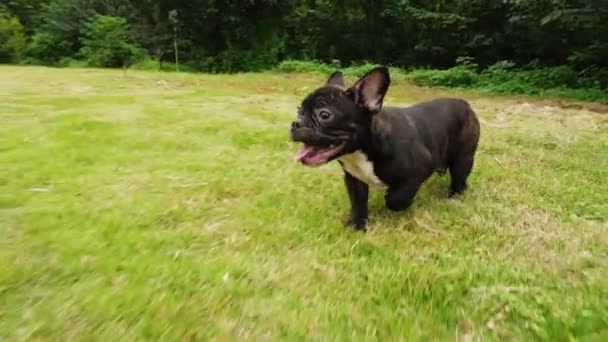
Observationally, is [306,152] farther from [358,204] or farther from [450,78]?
[450,78]

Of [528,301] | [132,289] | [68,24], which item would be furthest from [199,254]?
[68,24]

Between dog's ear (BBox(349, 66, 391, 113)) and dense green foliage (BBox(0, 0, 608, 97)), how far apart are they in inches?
515

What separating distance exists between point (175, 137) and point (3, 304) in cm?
382

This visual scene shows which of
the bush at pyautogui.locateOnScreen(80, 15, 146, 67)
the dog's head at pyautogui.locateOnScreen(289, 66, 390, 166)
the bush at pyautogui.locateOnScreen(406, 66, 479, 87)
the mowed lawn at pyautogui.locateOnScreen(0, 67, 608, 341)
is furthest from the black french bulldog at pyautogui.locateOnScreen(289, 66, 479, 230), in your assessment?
the bush at pyautogui.locateOnScreen(80, 15, 146, 67)

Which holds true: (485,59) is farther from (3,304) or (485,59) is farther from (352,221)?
(3,304)

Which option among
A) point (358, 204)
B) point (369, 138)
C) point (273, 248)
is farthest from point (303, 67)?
point (273, 248)

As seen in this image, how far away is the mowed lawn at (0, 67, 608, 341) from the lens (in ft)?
6.72

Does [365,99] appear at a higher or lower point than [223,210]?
higher

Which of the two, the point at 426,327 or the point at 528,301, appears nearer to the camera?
the point at 426,327

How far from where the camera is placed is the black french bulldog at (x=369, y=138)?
2855mm

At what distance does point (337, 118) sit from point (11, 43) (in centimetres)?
3276

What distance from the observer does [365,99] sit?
290 cm

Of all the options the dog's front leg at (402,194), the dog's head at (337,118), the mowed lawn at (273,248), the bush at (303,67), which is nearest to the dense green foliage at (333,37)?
the bush at (303,67)

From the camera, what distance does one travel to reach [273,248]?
286 cm
